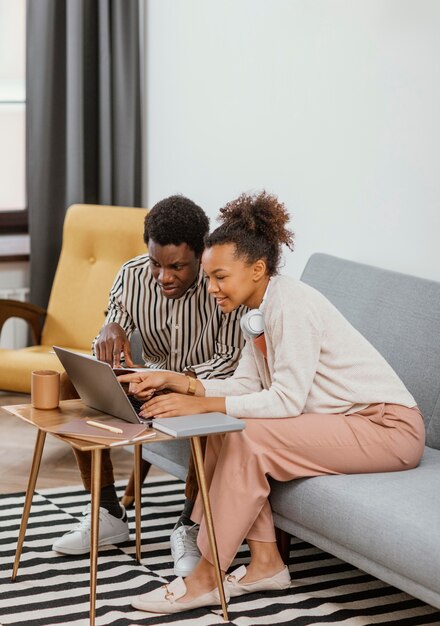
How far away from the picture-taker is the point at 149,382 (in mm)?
2621

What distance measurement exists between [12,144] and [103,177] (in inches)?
20.5

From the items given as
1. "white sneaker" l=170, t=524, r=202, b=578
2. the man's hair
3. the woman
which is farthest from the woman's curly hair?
"white sneaker" l=170, t=524, r=202, b=578

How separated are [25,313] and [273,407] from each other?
1984 mm

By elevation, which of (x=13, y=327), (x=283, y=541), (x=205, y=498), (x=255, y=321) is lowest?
(x=283, y=541)

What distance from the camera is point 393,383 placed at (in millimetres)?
2688

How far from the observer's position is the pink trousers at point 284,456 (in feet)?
8.37

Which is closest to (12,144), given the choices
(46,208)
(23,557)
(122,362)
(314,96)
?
(46,208)

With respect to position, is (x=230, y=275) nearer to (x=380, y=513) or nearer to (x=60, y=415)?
(x=60, y=415)

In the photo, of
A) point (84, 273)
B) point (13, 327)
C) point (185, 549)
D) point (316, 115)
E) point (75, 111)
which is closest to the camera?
point (185, 549)

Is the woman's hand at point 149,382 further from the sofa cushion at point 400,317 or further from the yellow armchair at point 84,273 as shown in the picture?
the yellow armchair at point 84,273

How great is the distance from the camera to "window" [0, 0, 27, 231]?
193 inches

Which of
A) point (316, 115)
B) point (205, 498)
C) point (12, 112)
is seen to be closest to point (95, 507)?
point (205, 498)

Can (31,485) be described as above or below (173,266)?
below

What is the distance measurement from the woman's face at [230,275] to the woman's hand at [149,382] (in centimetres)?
22
